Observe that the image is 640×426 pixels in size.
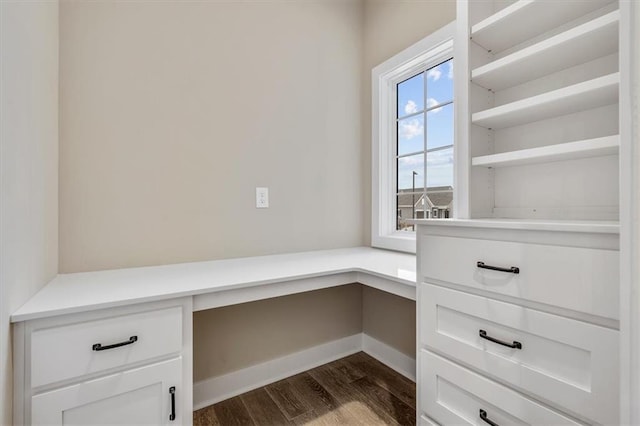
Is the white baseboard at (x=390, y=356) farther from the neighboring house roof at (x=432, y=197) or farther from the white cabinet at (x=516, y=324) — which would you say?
the neighboring house roof at (x=432, y=197)

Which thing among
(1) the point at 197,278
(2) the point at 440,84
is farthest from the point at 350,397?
(2) the point at 440,84

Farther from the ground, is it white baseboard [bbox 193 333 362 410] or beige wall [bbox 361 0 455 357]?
beige wall [bbox 361 0 455 357]

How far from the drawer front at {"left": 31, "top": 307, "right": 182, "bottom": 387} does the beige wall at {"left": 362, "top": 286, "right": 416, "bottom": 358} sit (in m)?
1.36

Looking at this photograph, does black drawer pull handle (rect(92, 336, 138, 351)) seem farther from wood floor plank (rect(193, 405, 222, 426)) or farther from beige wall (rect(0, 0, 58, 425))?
wood floor plank (rect(193, 405, 222, 426))

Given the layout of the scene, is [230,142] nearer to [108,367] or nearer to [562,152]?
[108,367]

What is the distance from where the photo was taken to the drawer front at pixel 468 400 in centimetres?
98

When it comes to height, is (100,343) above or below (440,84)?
below

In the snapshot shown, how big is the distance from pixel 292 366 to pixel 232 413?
47 cm

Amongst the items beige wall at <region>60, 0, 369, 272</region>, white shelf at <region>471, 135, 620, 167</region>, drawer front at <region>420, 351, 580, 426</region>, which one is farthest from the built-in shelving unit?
beige wall at <region>60, 0, 369, 272</region>

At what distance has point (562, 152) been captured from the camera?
1.04 m

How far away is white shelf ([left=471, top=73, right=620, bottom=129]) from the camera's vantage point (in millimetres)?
974

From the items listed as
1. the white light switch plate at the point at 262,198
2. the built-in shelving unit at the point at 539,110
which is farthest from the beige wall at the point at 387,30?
the white light switch plate at the point at 262,198

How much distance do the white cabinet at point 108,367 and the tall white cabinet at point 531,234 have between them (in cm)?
98

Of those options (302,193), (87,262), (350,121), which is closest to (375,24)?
(350,121)
